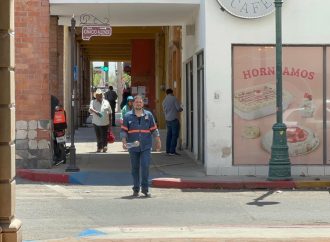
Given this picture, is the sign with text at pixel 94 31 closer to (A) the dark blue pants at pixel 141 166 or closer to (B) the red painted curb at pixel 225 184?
(B) the red painted curb at pixel 225 184

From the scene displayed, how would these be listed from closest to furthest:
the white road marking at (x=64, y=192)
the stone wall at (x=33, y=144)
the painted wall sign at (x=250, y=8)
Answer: the white road marking at (x=64, y=192)
the painted wall sign at (x=250, y=8)
the stone wall at (x=33, y=144)

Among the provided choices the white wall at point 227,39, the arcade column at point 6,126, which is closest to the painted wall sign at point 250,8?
the white wall at point 227,39

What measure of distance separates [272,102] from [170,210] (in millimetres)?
5012

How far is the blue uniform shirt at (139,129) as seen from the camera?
12.4 m

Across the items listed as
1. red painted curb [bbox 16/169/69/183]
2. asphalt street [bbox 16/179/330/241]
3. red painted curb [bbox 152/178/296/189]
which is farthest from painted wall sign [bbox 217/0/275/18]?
red painted curb [bbox 16/169/69/183]

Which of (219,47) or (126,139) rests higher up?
(219,47)

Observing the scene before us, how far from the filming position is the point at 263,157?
1512cm

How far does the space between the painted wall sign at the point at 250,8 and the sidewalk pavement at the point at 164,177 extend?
11.3ft

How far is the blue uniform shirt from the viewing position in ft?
40.6

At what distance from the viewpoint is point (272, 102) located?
15.1 m

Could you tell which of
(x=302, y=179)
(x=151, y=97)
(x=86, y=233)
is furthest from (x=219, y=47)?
(x=151, y=97)

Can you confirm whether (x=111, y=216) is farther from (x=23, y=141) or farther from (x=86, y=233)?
(x=23, y=141)

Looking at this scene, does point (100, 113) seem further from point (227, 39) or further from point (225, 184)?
point (225, 184)

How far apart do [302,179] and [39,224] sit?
260 inches
